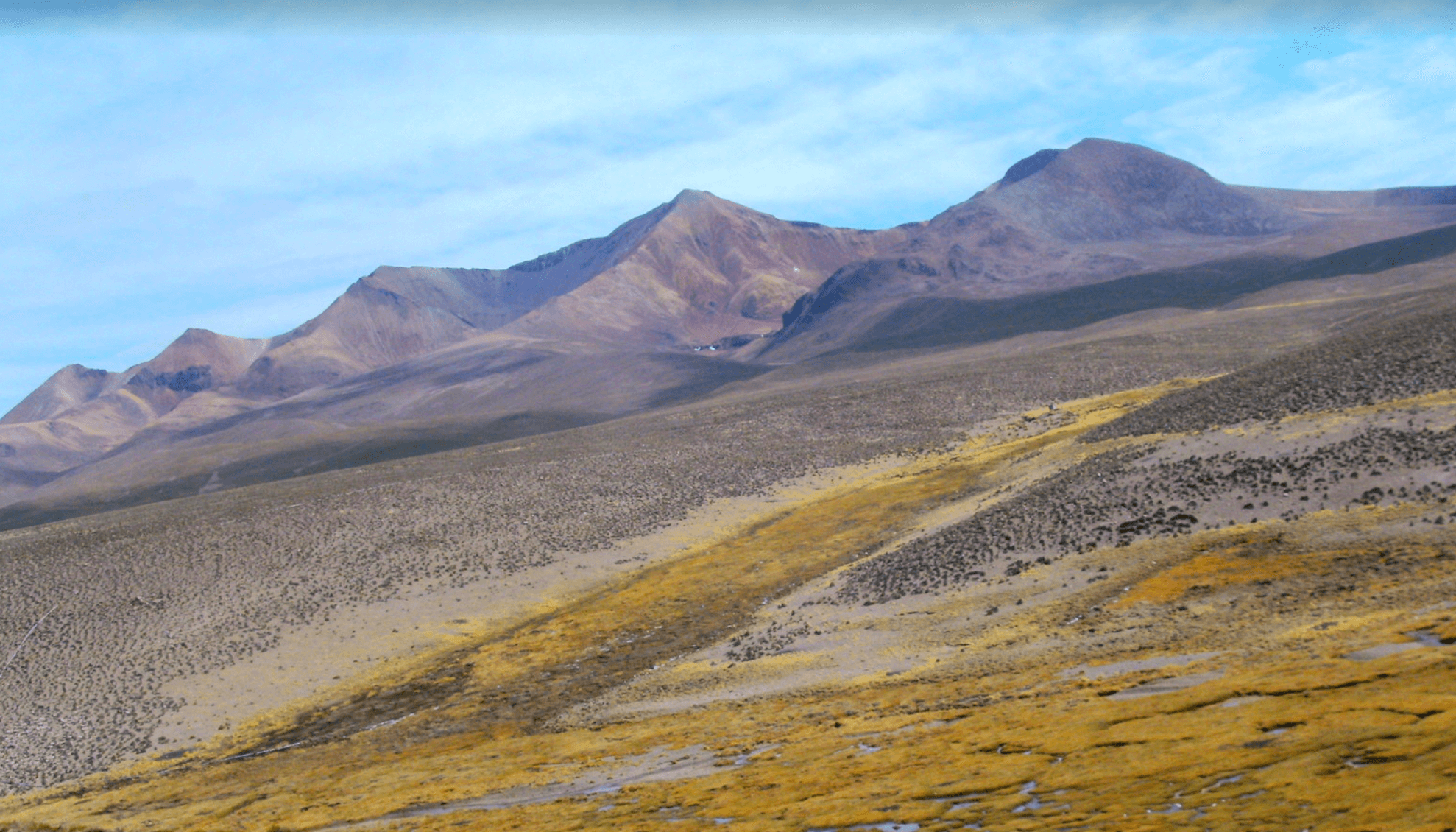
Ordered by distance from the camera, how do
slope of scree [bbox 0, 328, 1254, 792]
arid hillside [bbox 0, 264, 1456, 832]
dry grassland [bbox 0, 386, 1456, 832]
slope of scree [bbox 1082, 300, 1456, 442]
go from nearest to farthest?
dry grassland [bbox 0, 386, 1456, 832], arid hillside [bbox 0, 264, 1456, 832], slope of scree [bbox 1082, 300, 1456, 442], slope of scree [bbox 0, 328, 1254, 792]

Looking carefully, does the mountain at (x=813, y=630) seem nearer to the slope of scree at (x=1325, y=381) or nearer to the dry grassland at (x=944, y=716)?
the dry grassland at (x=944, y=716)

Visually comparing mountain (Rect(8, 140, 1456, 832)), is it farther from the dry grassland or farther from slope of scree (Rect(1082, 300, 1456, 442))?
slope of scree (Rect(1082, 300, 1456, 442))

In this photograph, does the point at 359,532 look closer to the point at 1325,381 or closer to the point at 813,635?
the point at 813,635

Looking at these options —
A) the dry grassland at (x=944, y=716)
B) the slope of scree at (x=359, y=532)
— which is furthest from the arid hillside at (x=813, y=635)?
the slope of scree at (x=359, y=532)

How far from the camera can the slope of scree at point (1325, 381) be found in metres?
45.6

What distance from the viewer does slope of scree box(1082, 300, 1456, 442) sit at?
149 feet

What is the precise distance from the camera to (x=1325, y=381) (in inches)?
1944

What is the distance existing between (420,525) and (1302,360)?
53.3m

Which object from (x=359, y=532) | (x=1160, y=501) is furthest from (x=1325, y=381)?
(x=359, y=532)

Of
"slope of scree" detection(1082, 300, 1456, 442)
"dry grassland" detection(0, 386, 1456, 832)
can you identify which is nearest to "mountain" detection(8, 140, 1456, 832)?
"dry grassland" detection(0, 386, 1456, 832)

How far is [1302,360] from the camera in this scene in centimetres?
5594

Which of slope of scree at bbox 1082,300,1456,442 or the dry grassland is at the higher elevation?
slope of scree at bbox 1082,300,1456,442

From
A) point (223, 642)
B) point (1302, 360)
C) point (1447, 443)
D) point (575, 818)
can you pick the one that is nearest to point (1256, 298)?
point (1302, 360)

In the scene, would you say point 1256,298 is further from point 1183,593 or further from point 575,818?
point 575,818
